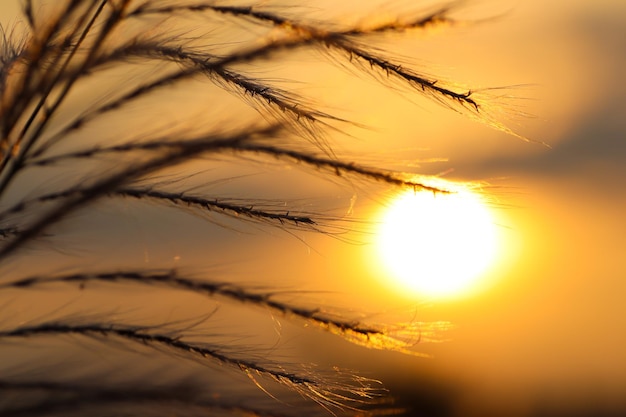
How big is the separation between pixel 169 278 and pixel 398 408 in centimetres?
49

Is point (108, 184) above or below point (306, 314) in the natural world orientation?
above

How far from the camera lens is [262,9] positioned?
1.52 m

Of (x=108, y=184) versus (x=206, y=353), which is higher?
(x=108, y=184)

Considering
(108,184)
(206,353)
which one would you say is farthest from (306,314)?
(108,184)

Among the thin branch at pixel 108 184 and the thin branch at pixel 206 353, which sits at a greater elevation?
the thin branch at pixel 108 184

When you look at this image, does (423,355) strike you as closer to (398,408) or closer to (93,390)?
(398,408)

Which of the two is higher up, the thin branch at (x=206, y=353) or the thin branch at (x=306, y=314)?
the thin branch at (x=306, y=314)

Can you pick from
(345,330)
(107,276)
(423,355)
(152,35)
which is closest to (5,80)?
(152,35)

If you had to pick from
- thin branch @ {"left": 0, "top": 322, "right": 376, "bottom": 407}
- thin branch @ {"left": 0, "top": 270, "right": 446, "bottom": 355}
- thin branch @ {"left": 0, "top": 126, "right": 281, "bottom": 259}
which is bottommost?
thin branch @ {"left": 0, "top": 322, "right": 376, "bottom": 407}

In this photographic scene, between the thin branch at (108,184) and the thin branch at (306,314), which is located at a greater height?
the thin branch at (108,184)

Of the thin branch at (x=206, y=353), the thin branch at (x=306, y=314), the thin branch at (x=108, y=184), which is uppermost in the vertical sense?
the thin branch at (x=108, y=184)

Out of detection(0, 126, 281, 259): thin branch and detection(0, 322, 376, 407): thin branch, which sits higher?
detection(0, 126, 281, 259): thin branch

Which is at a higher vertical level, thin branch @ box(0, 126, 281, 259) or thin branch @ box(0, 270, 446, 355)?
thin branch @ box(0, 126, 281, 259)

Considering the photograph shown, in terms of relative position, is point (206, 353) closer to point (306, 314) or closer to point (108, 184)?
point (306, 314)
